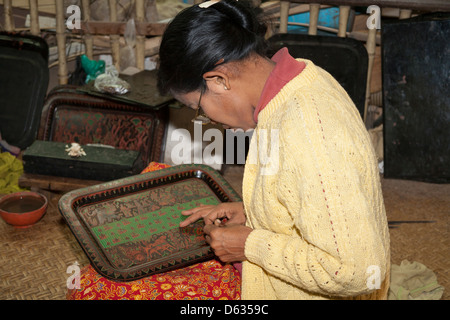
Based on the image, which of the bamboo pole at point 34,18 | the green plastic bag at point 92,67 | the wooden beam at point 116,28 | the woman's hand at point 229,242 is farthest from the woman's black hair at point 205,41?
the bamboo pole at point 34,18

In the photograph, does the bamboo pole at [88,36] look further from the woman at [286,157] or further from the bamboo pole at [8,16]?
the woman at [286,157]

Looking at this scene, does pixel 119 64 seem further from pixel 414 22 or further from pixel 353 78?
pixel 414 22

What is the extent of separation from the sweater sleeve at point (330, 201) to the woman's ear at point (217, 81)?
232 millimetres

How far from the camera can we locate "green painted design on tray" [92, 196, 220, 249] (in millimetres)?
1936

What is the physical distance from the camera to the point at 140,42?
3.91 meters

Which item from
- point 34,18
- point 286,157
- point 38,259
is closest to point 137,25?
point 34,18

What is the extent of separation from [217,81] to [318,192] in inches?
18.4

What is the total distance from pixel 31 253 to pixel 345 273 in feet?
6.82

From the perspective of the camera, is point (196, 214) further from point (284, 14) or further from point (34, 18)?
point (34, 18)

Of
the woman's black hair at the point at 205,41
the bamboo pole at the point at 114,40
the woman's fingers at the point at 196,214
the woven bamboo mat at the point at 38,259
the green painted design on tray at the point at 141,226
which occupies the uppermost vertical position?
the woman's black hair at the point at 205,41

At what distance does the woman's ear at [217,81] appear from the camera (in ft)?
4.75

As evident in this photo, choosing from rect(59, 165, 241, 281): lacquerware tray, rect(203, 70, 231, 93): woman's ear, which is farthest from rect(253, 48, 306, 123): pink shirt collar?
rect(59, 165, 241, 281): lacquerware tray

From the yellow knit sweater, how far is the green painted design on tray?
1.87 feet

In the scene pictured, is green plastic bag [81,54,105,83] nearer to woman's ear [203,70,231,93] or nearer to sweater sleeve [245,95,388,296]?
woman's ear [203,70,231,93]
